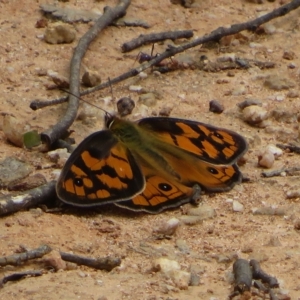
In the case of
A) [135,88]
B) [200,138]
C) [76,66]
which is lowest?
[135,88]

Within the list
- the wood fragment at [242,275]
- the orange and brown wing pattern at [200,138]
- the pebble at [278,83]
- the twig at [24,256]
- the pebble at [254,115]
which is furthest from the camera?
the pebble at [278,83]

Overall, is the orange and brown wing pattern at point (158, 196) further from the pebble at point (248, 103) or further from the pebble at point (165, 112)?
the pebble at point (248, 103)

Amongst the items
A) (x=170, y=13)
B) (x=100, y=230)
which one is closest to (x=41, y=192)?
(x=100, y=230)

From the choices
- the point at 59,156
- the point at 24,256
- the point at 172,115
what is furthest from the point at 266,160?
the point at 24,256

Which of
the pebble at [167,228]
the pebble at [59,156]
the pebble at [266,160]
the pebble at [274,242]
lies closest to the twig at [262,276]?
the pebble at [274,242]

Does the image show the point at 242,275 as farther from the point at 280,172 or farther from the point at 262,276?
the point at 280,172

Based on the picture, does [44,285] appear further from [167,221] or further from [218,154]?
[218,154]
